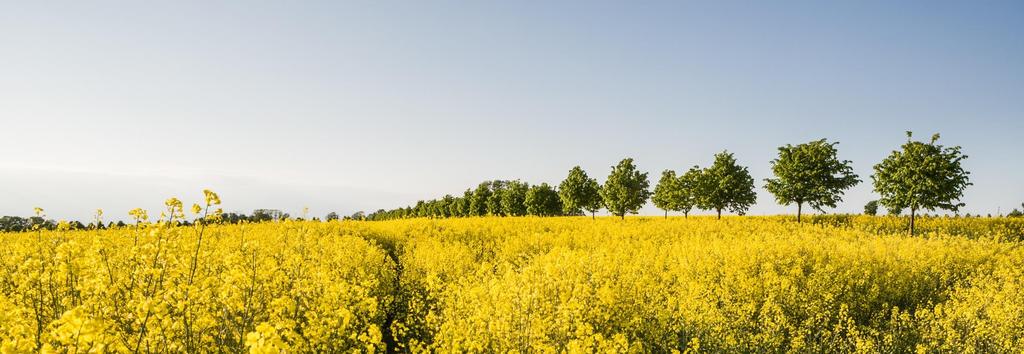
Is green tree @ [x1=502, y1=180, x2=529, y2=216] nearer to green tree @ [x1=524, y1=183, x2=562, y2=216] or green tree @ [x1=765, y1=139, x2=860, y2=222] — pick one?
green tree @ [x1=524, y1=183, x2=562, y2=216]

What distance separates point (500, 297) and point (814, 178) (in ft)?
102

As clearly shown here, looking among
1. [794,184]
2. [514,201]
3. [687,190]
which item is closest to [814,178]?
[794,184]

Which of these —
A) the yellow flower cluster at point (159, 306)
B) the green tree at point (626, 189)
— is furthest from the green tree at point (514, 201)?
the yellow flower cluster at point (159, 306)

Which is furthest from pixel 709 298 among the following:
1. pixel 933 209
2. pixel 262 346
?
pixel 933 209

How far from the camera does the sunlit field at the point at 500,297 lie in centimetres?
498

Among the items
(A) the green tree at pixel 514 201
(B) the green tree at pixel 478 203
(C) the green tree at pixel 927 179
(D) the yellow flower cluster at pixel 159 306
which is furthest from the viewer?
(B) the green tree at pixel 478 203

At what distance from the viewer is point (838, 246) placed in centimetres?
1648

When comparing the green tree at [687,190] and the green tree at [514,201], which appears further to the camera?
the green tree at [514,201]

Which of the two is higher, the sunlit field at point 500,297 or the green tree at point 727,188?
the green tree at point 727,188

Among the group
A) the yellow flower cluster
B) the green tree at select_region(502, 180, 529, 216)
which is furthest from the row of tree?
the yellow flower cluster

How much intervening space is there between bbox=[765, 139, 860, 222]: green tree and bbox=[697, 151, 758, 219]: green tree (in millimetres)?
4556

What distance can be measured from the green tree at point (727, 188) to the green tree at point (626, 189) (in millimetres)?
5340

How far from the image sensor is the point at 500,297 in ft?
27.2

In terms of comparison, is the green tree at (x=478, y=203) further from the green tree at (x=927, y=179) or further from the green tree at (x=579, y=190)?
the green tree at (x=927, y=179)
